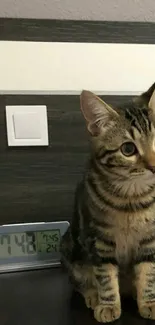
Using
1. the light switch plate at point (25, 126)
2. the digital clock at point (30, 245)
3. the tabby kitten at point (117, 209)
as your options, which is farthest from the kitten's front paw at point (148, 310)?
the light switch plate at point (25, 126)

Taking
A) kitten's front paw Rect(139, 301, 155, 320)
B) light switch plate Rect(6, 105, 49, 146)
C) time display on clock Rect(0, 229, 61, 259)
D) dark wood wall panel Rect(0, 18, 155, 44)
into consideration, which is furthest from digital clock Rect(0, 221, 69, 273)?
dark wood wall panel Rect(0, 18, 155, 44)

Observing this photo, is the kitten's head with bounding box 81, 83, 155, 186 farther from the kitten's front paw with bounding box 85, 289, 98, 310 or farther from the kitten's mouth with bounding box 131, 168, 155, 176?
the kitten's front paw with bounding box 85, 289, 98, 310

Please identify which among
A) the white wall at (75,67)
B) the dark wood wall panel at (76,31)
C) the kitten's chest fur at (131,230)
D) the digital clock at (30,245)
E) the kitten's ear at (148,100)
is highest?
the dark wood wall panel at (76,31)

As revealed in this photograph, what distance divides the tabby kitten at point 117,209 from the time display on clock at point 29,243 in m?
0.26

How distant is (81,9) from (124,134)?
0.51 m

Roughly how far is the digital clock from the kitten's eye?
1.27 ft

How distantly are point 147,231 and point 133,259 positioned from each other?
6cm

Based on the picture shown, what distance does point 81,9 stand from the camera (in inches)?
47.3

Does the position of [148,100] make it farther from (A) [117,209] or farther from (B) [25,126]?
(B) [25,126]

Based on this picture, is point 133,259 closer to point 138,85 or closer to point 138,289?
point 138,289

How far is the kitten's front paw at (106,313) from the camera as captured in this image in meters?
0.82

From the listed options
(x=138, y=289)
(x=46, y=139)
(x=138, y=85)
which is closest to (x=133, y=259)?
(x=138, y=289)

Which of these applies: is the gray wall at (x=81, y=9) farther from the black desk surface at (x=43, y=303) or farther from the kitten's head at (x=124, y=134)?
the black desk surface at (x=43, y=303)

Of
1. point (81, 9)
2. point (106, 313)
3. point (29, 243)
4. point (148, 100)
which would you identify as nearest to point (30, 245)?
point (29, 243)
